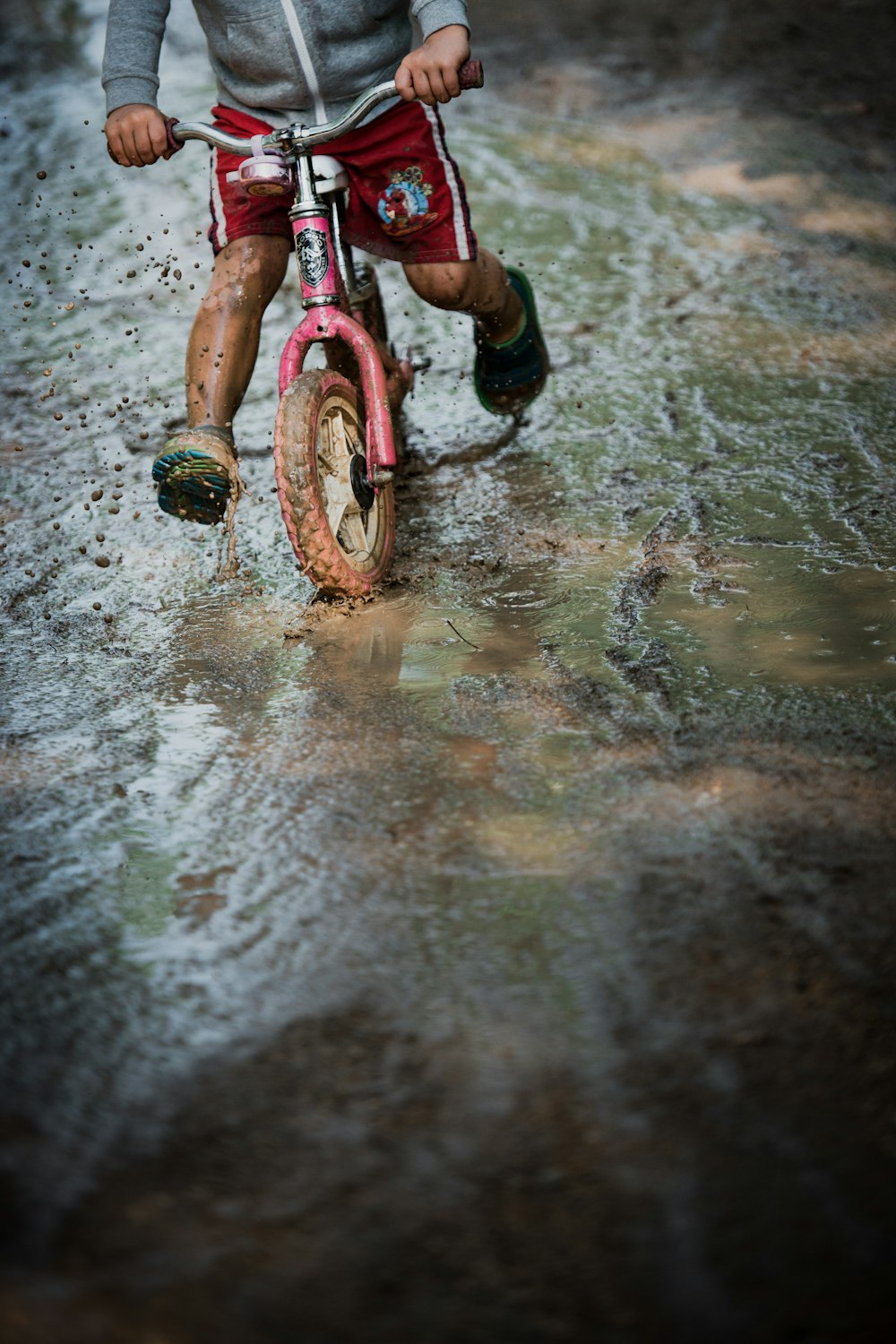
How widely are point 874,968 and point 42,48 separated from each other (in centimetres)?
892

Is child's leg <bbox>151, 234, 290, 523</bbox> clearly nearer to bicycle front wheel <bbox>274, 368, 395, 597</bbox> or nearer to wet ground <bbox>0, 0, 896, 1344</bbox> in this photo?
bicycle front wheel <bbox>274, 368, 395, 597</bbox>

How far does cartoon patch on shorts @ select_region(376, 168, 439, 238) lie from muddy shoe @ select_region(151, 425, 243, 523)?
0.66 meters

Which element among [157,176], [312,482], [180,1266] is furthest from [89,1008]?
[157,176]

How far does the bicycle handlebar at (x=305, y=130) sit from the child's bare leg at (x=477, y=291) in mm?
431

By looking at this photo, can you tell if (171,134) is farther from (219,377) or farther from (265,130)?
(219,377)

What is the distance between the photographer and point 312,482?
2.61 metres

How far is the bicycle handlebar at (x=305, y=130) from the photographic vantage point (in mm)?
2631

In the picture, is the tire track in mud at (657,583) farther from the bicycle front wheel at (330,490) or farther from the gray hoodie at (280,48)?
the gray hoodie at (280,48)

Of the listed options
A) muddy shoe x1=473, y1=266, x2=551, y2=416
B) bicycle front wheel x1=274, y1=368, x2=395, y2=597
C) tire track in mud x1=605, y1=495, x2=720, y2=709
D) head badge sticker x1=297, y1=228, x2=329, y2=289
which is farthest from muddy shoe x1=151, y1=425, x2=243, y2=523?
muddy shoe x1=473, y1=266, x2=551, y2=416

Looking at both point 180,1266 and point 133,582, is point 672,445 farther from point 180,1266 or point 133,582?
point 180,1266

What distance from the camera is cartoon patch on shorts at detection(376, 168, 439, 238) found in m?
2.94

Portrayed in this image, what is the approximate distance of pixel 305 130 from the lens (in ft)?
8.82

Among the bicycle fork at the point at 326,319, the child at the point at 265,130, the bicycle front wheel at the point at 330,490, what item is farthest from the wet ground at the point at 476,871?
the child at the point at 265,130

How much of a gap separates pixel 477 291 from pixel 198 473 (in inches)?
37.0
